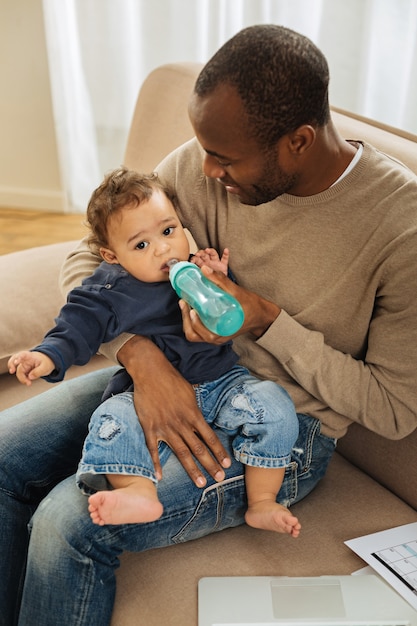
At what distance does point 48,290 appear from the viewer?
1766 millimetres

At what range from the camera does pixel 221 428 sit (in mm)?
1318

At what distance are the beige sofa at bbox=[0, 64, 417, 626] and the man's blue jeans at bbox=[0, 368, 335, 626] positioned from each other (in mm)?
38

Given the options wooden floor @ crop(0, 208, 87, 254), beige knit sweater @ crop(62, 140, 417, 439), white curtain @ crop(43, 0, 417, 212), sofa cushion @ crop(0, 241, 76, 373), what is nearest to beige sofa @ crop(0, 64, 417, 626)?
sofa cushion @ crop(0, 241, 76, 373)

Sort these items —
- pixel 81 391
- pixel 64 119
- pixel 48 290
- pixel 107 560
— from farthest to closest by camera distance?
pixel 64 119, pixel 48 290, pixel 81 391, pixel 107 560

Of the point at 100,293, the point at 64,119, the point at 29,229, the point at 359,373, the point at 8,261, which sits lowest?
the point at 29,229

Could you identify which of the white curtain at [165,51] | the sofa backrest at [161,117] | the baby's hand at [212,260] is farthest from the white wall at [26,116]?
the baby's hand at [212,260]

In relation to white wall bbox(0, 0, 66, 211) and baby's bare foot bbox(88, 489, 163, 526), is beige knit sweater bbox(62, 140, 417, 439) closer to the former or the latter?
baby's bare foot bbox(88, 489, 163, 526)

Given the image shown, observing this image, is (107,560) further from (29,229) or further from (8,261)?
(29,229)

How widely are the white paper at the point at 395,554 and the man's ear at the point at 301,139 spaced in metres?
0.67

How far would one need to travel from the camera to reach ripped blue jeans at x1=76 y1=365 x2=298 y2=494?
3.90 feet

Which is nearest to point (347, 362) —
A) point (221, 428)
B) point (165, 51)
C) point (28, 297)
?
point (221, 428)

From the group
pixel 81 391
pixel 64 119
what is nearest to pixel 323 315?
pixel 81 391

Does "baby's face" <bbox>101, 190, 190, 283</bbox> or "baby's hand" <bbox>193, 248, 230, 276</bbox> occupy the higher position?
"baby's face" <bbox>101, 190, 190, 283</bbox>

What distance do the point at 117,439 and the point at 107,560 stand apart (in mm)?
188
